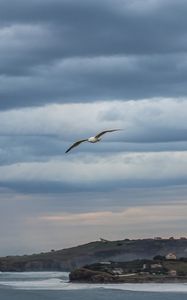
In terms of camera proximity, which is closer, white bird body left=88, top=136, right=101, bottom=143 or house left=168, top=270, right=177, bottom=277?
white bird body left=88, top=136, right=101, bottom=143

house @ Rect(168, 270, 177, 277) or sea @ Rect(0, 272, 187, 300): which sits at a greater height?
house @ Rect(168, 270, 177, 277)

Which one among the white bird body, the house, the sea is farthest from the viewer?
the house

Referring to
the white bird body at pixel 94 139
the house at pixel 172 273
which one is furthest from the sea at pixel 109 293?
the white bird body at pixel 94 139

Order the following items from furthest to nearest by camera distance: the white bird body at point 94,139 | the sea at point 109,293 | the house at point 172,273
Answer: the house at point 172,273
the sea at point 109,293
the white bird body at point 94,139

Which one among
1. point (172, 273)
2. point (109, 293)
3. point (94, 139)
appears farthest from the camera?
point (172, 273)

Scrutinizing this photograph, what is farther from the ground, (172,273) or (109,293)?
(172,273)

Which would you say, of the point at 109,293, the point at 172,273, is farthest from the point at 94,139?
the point at 172,273

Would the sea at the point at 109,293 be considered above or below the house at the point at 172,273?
below

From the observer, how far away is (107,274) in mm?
197625

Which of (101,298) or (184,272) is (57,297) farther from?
(184,272)

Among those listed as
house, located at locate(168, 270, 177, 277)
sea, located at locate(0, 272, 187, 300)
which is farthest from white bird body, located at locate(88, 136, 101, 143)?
house, located at locate(168, 270, 177, 277)

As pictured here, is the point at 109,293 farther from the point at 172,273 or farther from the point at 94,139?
the point at 94,139

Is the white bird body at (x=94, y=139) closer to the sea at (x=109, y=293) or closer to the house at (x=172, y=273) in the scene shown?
the sea at (x=109, y=293)

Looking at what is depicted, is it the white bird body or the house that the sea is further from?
the white bird body
